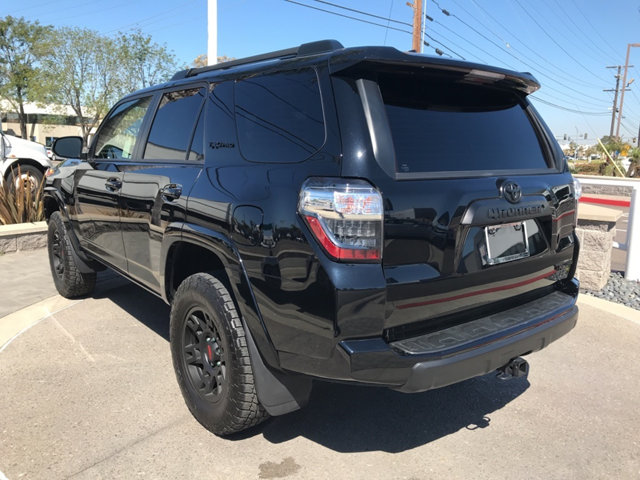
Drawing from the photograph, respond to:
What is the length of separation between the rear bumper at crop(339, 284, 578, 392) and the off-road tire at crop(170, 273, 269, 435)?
63 centimetres

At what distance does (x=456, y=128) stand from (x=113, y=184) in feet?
8.18

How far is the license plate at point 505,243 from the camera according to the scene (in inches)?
97.7

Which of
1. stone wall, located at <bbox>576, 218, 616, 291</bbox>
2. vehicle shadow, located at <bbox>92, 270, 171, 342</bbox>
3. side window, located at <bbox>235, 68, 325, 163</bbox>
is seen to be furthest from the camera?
stone wall, located at <bbox>576, 218, 616, 291</bbox>

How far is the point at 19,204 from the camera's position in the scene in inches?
293

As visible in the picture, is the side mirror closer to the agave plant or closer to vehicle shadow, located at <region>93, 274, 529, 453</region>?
the agave plant

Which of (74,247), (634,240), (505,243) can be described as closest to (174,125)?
(74,247)

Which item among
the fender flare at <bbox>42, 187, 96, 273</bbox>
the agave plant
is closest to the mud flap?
the fender flare at <bbox>42, 187, 96, 273</bbox>

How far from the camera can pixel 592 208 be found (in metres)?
6.13

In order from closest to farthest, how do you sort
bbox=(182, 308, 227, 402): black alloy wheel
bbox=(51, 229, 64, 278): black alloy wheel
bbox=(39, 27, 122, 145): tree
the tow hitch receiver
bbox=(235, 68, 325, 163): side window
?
bbox=(235, 68, 325, 163): side window
the tow hitch receiver
bbox=(182, 308, 227, 402): black alloy wheel
bbox=(51, 229, 64, 278): black alloy wheel
bbox=(39, 27, 122, 145): tree

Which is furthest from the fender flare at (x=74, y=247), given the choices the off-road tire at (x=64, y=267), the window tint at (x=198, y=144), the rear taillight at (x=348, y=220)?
the rear taillight at (x=348, y=220)

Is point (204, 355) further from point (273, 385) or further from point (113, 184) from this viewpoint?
point (113, 184)

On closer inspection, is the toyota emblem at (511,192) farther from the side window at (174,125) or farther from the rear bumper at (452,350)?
the side window at (174,125)

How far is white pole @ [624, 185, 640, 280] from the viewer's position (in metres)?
6.04

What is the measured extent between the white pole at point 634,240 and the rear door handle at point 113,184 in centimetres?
539
